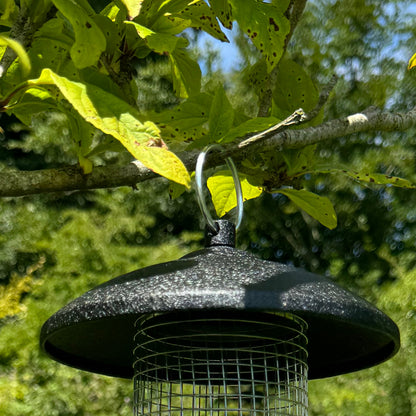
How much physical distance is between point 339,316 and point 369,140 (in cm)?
614

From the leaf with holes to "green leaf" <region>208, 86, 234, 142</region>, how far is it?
0.66ft

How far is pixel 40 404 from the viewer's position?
4.16 m

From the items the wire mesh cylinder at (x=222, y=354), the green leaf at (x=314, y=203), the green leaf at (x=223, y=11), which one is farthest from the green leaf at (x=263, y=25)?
the wire mesh cylinder at (x=222, y=354)

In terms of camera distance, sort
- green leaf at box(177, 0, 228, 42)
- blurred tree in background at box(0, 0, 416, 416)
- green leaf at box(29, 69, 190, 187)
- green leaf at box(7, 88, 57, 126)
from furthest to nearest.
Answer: blurred tree in background at box(0, 0, 416, 416)
green leaf at box(177, 0, 228, 42)
green leaf at box(7, 88, 57, 126)
green leaf at box(29, 69, 190, 187)

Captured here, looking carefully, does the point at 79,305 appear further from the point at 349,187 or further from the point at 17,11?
the point at 349,187

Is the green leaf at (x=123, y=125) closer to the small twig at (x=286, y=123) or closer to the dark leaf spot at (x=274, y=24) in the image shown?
the small twig at (x=286, y=123)

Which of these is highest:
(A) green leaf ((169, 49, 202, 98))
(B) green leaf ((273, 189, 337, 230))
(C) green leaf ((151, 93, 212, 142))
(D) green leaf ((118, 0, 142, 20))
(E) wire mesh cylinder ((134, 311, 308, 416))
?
(D) green leaf ((118, 0, 142, 20))

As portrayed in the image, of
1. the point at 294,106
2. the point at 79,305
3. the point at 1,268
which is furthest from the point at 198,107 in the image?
the point at 1,268

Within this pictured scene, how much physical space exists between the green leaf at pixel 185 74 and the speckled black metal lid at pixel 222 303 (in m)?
0.25

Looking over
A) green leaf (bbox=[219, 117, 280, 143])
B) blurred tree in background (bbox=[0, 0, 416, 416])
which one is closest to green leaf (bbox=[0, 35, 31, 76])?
green leaf (bbox=[219, 117, 280, 143])

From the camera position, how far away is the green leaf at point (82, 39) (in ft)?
2.25

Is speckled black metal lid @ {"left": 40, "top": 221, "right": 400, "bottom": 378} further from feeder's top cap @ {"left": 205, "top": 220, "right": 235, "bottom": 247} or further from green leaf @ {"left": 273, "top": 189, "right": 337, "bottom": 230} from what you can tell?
green leaf @ {"left": 273, "top": 189, "right": 337, "bottom": 230}

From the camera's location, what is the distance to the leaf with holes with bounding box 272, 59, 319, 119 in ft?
3.29

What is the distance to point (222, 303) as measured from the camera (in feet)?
2.10
